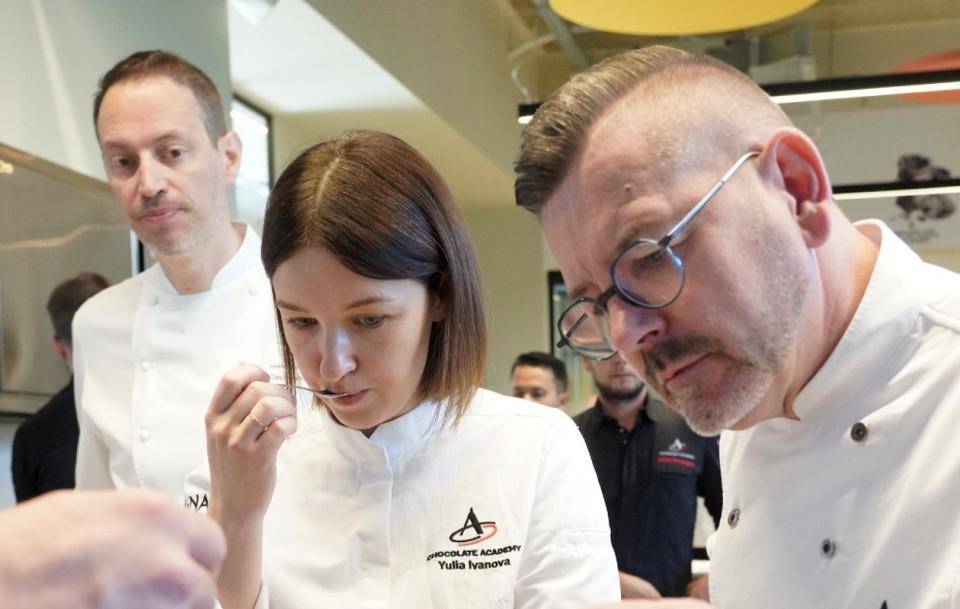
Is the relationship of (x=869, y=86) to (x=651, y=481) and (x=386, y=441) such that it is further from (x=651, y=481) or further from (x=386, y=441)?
(x=386, y=441)

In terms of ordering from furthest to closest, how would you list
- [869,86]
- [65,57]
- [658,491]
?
A: [869,86]
[658,491]
[65,57]

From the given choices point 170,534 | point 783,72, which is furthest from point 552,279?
point 170,534

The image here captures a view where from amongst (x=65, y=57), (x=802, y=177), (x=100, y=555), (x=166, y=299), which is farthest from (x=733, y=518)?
(x=65, y=57)

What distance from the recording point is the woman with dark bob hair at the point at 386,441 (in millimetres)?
1610

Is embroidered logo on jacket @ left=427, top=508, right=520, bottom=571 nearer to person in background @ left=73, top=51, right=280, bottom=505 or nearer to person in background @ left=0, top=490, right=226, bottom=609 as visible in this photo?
person in background @ left=73, top=51, right=280, bottom=505

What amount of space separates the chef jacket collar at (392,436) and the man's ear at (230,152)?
96 centimetres

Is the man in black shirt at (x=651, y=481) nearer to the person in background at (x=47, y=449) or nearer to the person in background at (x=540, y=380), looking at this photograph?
the person in background at (x=540, y=380)

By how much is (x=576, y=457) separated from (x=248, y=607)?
0.53 m

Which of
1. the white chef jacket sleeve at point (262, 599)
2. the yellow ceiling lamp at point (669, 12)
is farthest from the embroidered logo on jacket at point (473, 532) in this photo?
the yellow ceiling lamp at point (669, 12)

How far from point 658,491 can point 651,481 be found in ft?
0.14

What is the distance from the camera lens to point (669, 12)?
3.14 metres

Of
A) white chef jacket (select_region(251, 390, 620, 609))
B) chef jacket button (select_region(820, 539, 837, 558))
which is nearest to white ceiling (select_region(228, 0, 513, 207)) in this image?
white chef jacket (select_region(251, 390, 620, 609))

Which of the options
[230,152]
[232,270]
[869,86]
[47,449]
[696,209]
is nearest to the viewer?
[696,209]

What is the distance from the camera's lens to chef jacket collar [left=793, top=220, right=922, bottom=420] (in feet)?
4.46
